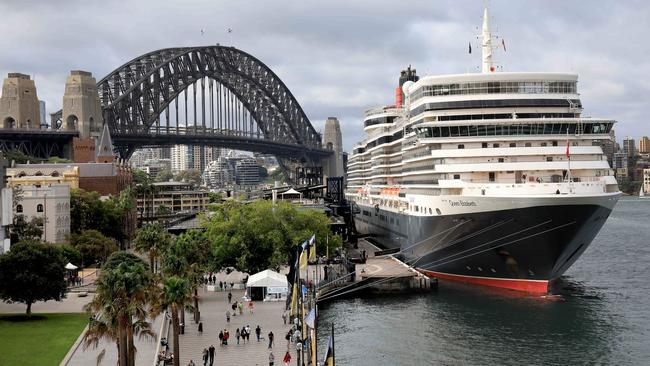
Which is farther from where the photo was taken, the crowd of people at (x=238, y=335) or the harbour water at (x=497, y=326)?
the harbour water at (x=497, y=326)

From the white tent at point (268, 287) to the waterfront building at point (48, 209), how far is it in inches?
1117

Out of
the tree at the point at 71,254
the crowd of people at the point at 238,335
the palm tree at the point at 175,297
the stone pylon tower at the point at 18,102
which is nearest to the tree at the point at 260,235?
the crowd of people at the point at 238,335

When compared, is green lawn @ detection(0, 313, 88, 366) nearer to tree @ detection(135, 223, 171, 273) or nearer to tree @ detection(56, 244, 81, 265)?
tree @ detection(135, 223, 171, 273)

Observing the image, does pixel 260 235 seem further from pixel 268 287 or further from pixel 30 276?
pixel 30 276

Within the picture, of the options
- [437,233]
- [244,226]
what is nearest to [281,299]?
[244,226]

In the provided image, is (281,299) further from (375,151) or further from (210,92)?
(210,92)

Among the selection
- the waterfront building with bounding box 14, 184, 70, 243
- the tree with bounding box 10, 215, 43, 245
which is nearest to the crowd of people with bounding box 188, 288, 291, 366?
the tree with bounding box 10, 215, 43, 245

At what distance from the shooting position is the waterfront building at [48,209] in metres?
77.6

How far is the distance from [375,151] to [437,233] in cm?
3162

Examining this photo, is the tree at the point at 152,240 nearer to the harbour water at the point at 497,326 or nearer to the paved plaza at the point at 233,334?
the paved plaza at the point at 233,334

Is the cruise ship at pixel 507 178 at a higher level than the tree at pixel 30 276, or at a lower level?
higher

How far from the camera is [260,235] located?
215 ft

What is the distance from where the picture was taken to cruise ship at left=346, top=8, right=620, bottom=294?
56.5 m

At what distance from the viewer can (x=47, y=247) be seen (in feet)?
177
